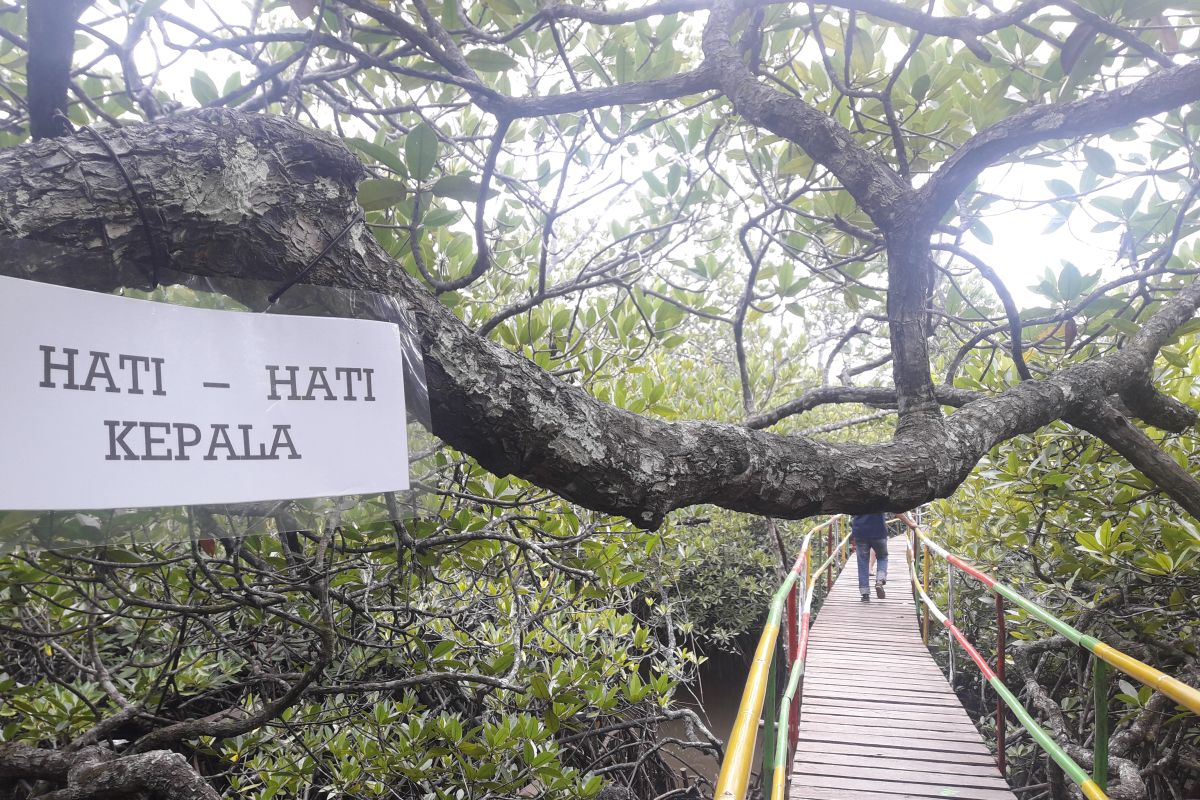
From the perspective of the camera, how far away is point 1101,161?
2061 mm

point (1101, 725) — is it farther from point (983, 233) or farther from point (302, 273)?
point (302, 273)

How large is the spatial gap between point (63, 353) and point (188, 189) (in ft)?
Answer: 0.72

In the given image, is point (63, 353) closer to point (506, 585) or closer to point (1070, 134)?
point (1070, 134)

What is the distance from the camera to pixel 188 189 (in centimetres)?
77

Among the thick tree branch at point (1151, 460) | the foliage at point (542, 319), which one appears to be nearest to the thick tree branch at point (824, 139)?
the foliage at point (542, 319)

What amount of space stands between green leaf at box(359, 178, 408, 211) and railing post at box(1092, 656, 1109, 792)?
2225mm

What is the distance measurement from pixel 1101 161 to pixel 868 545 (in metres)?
5.49

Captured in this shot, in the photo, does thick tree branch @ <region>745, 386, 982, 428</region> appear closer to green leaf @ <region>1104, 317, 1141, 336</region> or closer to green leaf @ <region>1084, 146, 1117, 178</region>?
green leaf @ <region>1104, 317, 1141, 336</region>

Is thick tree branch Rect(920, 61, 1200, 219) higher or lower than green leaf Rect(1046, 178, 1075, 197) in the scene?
lower

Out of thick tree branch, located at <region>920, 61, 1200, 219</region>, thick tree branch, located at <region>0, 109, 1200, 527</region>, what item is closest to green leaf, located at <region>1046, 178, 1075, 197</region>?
thick tree branch, located at <region>920, 61, 1200, 219</region>

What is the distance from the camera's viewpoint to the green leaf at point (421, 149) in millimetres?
1208

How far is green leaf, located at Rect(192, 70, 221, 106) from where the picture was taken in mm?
1657

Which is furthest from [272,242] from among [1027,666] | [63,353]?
[1027,666]

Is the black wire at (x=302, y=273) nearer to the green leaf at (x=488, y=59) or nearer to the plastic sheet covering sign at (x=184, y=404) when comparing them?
the plastic sheet covering sign at (x=184, y=404)
